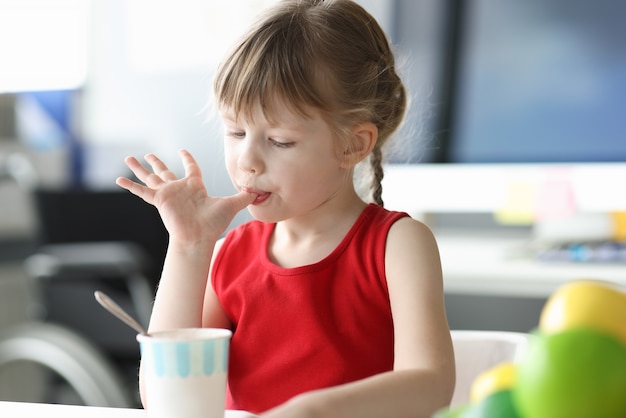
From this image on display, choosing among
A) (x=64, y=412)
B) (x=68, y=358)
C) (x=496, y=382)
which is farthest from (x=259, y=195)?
(x=68, y=358)

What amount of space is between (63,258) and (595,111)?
1301 millimetres

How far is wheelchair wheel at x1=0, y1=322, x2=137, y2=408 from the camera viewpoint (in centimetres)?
198

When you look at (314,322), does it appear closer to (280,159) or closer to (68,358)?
(280,159)

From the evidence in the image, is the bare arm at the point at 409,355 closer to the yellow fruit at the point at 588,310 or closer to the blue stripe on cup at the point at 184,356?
the blue stripe on cup at the point at 184,356

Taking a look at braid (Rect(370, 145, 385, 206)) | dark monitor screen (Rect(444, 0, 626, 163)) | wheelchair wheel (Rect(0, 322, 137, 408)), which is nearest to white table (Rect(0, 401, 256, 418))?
braid (Rect(370, 145, 385, 206))

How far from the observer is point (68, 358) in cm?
200

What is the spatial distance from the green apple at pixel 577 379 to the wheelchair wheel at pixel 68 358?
1.61 m

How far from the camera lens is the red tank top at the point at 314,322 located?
36.9 inches

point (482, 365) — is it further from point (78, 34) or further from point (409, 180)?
point (78, 34)

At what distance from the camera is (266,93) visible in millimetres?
904

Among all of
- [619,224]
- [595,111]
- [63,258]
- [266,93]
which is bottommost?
[63,258]

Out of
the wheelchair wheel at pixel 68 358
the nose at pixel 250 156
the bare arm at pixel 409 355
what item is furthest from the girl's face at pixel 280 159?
the wheelchair wheel at pixel 68 358

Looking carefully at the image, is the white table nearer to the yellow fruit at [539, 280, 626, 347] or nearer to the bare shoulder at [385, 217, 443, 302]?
the bare shoulder at [385, 217, 443, 302]

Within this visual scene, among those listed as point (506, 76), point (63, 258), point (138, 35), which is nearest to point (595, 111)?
point (506, 76)
